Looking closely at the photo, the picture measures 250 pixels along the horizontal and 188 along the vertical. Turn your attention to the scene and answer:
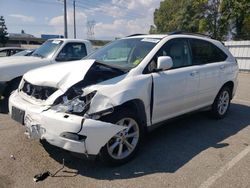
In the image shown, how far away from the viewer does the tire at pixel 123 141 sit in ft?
12.2

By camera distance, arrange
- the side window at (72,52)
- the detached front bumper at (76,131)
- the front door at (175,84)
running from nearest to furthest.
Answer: the detached front bumper at (76,131) → the front door at (175,84) → the side window at (72,52)

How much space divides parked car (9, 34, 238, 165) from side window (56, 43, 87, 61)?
2914 mm

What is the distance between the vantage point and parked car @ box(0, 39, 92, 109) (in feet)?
22.4

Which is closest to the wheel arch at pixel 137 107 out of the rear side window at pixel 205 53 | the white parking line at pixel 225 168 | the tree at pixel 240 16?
the white parking line at pixel 225 168

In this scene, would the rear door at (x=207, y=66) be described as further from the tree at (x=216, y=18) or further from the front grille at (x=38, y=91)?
the tree at (x=216, y=18)

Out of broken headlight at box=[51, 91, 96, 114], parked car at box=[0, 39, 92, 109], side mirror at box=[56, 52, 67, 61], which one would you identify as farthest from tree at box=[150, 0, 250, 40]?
broken headlight at box=[51, 91, 96, 114]

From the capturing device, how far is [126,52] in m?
4.87

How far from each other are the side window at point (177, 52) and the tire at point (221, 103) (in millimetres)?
1354

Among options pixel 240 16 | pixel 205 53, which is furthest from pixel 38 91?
pixel 240 16

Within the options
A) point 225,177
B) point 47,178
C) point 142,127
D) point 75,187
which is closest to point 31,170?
point 47,178

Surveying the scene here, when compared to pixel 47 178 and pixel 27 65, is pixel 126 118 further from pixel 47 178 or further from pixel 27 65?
pixel 27 65

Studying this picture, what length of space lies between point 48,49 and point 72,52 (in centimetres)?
67

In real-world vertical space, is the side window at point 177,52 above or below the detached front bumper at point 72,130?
above

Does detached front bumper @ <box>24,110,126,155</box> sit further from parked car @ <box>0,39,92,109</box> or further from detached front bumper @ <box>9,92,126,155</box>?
parked car @ <box>0,39,92,109</box>
